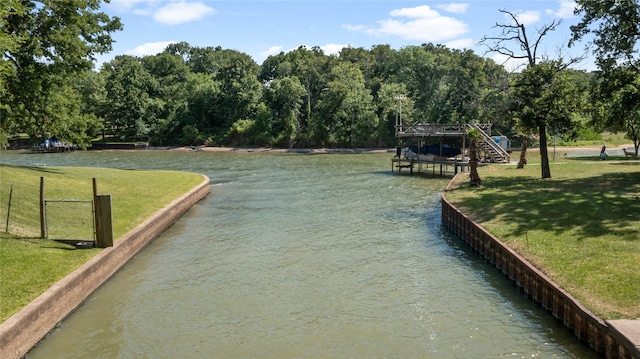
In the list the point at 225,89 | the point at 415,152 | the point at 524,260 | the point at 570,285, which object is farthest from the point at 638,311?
the point at 225,89

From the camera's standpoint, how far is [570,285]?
1444 cm

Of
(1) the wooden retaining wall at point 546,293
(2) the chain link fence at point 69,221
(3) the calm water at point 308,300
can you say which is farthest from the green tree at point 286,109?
(1) the wooden retaining wall at point 546,293

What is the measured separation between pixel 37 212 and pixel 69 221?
1356 millimetres

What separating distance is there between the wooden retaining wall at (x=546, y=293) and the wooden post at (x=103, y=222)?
14.3 meters

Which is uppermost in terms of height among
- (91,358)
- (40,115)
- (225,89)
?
(225,89)

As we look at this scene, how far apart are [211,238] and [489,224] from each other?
1292cm

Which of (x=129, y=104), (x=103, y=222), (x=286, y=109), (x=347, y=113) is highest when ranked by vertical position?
(x=129, y=104)

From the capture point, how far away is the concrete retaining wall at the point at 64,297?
12.4m

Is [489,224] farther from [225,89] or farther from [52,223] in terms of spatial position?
[225,89]

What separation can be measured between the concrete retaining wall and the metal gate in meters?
1.39

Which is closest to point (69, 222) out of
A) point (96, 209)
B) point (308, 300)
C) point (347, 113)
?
point (96, 209)

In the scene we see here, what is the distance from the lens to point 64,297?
15.2 m

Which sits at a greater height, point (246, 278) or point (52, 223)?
point (52, 223)

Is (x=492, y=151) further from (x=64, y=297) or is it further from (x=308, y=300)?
(x=64, y=297)
